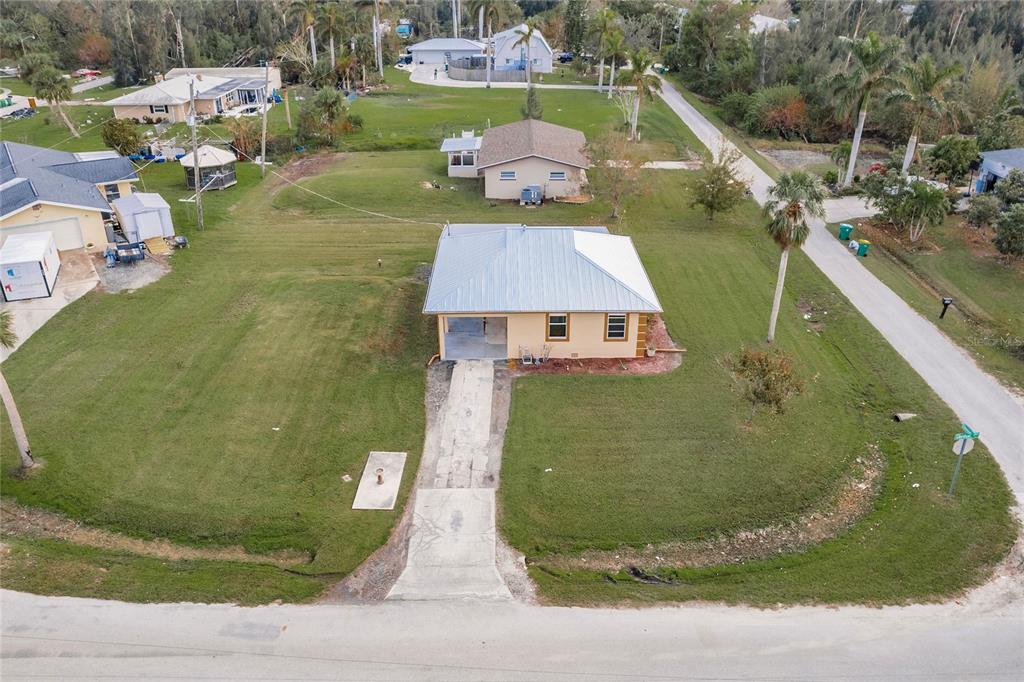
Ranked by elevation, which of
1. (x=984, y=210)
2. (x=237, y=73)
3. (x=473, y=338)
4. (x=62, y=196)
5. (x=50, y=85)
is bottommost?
(x=473, y=338)

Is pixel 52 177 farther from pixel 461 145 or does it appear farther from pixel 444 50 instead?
pixel 444 50

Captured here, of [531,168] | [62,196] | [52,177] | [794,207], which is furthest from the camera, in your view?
[531,168]

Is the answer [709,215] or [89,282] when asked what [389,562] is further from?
[709,215]

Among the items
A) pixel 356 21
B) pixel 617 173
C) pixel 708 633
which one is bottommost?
pixel 708 633

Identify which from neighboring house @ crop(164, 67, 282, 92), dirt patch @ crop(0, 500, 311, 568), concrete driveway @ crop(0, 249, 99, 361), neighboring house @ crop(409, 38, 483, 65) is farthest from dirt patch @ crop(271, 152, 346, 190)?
neighboring house @ crop(409, 38, 483, 65)

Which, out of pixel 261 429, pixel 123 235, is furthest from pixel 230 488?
pixel 123 235

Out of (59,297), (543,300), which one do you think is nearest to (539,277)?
(543,300)

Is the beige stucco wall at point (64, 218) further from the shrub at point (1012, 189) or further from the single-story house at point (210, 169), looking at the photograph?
the shrub at point (1012, 189)
